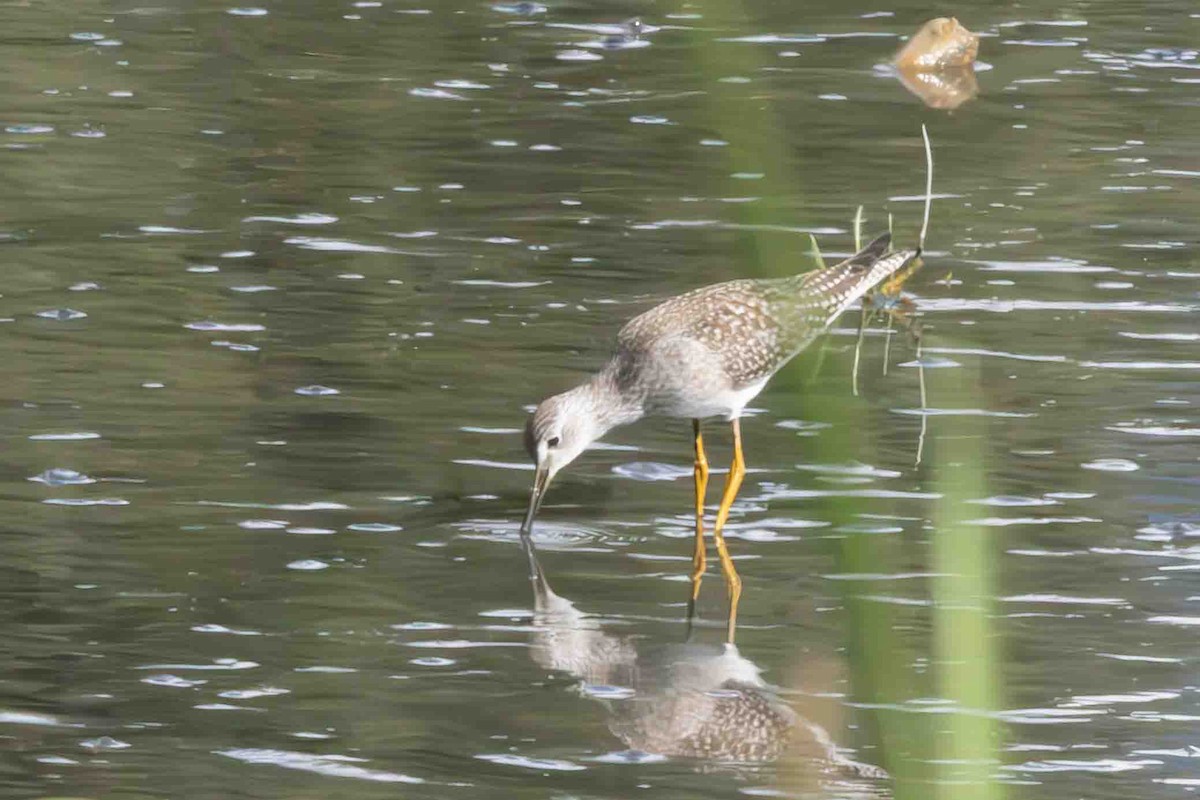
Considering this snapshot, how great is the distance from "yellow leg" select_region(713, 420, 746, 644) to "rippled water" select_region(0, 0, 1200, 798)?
6 cm

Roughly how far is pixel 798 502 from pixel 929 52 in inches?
299

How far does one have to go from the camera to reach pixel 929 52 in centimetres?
1484

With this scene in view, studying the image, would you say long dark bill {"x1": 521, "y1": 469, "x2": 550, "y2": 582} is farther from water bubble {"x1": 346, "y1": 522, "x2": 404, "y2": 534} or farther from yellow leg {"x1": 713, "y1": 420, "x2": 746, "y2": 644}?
yellow leg {"x1": 713, "y1": 420, "x2": 746, "y2": 644}

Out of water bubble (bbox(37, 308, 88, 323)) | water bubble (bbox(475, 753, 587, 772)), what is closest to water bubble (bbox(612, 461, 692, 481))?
water bubble (bbox(475, 753, 587, 772))

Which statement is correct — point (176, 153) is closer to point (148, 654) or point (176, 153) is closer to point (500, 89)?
point (500, 89)

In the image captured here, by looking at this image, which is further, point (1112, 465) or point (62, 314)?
point (62, 314)

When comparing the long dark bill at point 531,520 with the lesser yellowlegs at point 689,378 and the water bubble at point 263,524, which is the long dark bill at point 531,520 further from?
the water bubble at point 263,524

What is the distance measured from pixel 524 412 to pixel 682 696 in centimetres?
273

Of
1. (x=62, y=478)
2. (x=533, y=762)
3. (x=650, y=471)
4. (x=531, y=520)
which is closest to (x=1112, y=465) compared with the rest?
(x=650, y=471)

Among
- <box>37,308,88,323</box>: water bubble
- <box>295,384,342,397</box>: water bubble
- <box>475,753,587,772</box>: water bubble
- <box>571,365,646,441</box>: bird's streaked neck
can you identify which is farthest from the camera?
<box>37,308,88,323</box>: water bubble

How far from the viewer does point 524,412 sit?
869cm

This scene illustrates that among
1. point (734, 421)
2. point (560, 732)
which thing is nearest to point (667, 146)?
point (734, 421)

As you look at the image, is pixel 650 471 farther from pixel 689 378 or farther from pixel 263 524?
pixel 263 524

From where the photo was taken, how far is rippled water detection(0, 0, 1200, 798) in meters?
5.77
